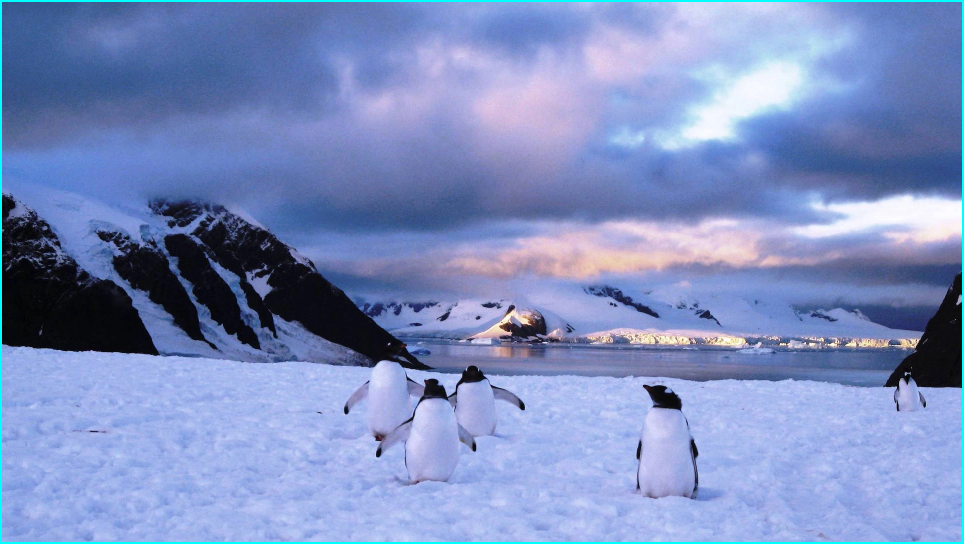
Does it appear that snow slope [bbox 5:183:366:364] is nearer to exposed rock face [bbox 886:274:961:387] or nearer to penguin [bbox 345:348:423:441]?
exposed rock face [bbox 886:274:961:387]

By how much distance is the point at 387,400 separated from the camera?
8.18 meters

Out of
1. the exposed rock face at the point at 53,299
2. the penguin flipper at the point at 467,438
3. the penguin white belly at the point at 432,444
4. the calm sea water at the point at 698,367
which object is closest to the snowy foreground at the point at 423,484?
the penguin white belly at the point at 432,444

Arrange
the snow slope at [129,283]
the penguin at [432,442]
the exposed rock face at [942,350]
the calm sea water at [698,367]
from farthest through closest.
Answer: the snow slope at [129,283] → the calm sea water at [698,367] → the exposed rock face at [942,350] → the penguin at [432,442]

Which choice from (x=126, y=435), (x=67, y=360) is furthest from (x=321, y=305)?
(x=126, y=435)

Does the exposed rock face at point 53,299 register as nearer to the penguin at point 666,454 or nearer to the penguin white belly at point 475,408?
the penguin white belly at point 475,408

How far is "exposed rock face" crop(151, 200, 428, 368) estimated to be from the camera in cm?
14275

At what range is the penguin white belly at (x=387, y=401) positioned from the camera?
322 inches

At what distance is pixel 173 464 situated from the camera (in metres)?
6.45

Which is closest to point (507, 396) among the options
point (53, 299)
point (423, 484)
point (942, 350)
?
point (423, 484)

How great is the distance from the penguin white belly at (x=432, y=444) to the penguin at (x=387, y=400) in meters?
1.81

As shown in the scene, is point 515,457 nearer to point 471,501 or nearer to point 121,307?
point 471,501

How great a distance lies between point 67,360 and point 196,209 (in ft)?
487

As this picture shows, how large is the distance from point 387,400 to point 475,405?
109cm

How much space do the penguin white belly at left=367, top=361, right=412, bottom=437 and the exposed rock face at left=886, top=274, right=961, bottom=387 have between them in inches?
1391
